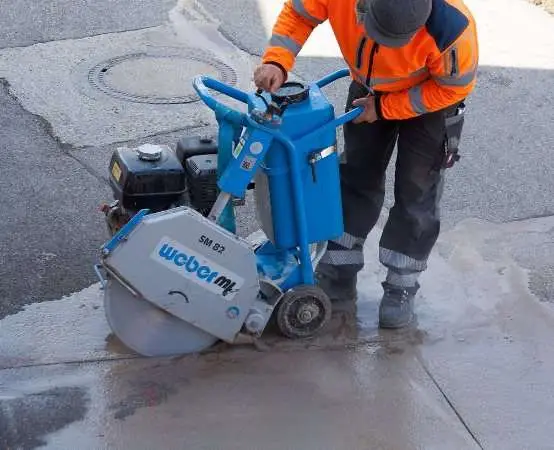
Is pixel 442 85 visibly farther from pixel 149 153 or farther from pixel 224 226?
pixel 149 153

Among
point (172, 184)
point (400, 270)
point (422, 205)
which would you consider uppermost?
point (172, 184)

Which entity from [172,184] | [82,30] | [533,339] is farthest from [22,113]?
[533,339]

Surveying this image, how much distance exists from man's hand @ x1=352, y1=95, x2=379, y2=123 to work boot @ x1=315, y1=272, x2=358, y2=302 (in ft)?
2.88

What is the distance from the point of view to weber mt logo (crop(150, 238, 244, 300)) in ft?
10.5

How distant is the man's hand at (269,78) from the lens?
329cm

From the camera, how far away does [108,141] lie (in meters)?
5.11

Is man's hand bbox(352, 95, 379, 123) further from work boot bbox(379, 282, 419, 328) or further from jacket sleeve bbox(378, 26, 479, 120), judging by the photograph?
work boot bbox(379, 282, 419, 328)

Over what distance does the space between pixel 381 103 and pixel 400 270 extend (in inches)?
33.3

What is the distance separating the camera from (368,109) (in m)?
3.37

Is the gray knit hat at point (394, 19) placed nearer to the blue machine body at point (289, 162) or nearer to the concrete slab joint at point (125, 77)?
the blue machine body at point (289, 162)

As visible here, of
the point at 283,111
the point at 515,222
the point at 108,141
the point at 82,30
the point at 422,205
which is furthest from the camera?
the point at 82,30

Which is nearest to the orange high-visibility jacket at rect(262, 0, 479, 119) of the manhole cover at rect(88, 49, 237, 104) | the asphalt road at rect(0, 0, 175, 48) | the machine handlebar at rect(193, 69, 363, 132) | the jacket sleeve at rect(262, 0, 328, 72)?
the jacket sleeve at rect(262, 0, 328, 72)

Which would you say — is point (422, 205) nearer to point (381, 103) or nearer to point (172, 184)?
point (381, 103)

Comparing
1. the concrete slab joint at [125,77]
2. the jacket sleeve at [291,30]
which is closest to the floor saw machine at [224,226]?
the jacket sleeve at [291,30]
